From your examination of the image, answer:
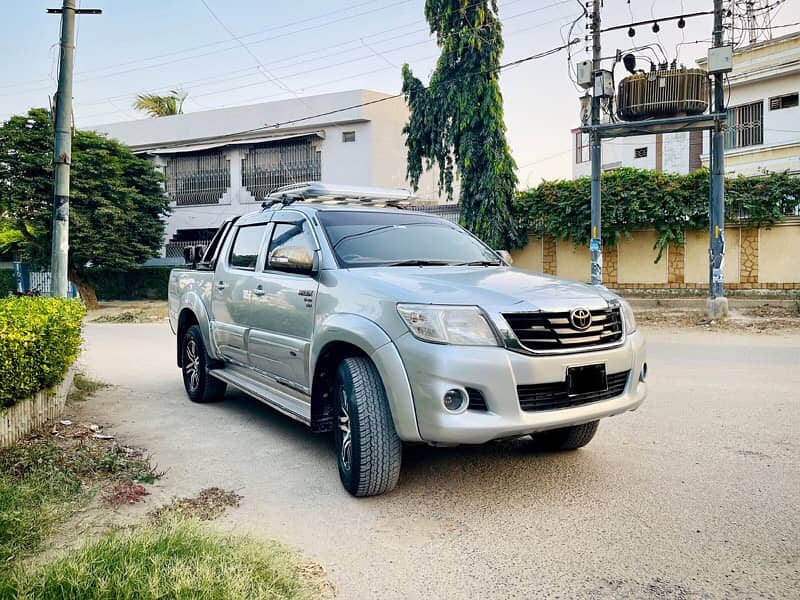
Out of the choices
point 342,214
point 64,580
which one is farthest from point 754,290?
point 64,580

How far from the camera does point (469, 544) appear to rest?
3381mm

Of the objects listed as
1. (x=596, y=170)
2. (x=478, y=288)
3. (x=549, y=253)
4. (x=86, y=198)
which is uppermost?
(x=86, y=198)

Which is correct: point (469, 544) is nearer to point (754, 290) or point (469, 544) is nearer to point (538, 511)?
point (538, 511)

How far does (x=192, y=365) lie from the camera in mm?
6977

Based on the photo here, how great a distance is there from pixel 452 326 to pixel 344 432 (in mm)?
1047

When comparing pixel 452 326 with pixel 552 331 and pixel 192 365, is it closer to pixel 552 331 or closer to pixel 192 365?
pixel 552 331

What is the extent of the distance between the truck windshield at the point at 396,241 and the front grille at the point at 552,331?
119 centimetres

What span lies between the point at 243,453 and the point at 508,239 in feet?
49.5

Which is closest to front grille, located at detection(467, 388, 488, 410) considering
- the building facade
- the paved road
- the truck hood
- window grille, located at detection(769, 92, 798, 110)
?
the truck hood

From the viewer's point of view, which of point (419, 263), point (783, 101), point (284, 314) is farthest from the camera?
point (783, 101)

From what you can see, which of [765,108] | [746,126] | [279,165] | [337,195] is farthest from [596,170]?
[279,165]

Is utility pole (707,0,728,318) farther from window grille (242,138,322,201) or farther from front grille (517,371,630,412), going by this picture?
window grille (242,138,322,201)

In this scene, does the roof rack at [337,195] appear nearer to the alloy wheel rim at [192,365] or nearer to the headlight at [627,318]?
the alloy wheel rim at [192,365]

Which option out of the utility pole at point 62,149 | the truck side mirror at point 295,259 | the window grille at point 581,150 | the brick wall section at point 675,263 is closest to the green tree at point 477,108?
the brick wall section at point 675,263
